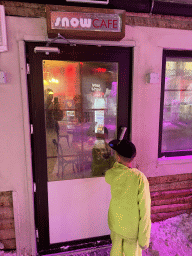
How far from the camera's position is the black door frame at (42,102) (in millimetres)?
2387

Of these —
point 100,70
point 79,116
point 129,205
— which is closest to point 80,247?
point 129,205

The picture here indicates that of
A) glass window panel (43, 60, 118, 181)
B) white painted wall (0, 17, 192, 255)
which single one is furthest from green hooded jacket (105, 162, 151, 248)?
white painted wall (0, 17, 192, 255)

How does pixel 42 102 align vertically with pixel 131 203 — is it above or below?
above

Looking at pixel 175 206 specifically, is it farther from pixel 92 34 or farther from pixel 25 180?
pixel 92 34

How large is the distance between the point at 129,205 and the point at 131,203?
3 centimetres

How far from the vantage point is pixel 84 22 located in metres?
2.18

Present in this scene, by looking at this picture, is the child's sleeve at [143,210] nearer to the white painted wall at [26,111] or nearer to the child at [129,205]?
the child at [129,205]

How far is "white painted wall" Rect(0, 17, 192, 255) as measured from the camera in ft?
7.49

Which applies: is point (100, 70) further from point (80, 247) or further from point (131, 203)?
point (80, 247)

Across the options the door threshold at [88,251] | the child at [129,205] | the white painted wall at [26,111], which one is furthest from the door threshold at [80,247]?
the child at [129,205]

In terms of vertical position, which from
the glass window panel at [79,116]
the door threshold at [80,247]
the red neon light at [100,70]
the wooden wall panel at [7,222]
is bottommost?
the door threshold at [80,247]

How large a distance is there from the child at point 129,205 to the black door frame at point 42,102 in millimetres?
924

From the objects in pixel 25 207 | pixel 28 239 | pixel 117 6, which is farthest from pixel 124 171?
pixel 117 6

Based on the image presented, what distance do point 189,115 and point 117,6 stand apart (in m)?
2.15
